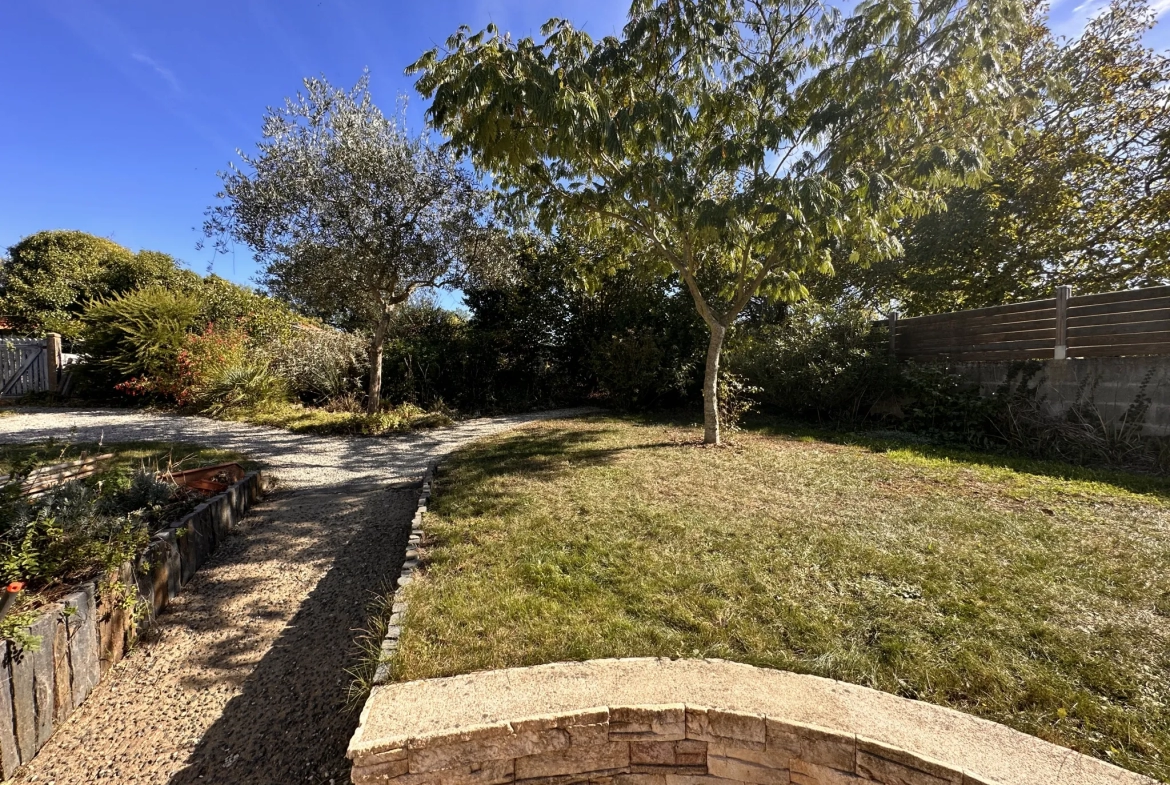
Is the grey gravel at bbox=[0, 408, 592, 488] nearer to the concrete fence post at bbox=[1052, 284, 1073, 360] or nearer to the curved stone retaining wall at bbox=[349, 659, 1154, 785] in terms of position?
the curved stone retaining wall at bbox=[349, 659, 1154, 785]

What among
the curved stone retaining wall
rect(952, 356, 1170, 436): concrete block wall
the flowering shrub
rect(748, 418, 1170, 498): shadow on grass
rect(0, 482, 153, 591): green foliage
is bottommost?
the curved stone retaining wall

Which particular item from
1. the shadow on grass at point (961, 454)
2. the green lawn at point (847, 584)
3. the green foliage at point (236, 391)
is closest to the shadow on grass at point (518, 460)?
the green lawn at point (847, 584)

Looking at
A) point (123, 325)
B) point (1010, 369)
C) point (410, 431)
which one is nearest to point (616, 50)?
point (410, 431)

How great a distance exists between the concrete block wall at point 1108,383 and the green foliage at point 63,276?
18.7 meters

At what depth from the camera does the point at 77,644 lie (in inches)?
82.8

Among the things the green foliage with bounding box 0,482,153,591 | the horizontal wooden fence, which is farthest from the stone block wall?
the horizontal wooden fence

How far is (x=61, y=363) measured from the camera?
1034 centimetres

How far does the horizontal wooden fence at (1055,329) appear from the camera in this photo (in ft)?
17.6

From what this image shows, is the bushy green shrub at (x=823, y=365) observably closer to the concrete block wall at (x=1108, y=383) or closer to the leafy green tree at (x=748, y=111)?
the concrete block wall at (x=1108, y=383)

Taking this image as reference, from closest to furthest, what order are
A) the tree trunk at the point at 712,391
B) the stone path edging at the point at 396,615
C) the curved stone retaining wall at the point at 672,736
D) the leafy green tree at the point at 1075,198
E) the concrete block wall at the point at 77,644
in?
the curved stone retaining wall at the point at 672,736 → the concrete block wall at the point at 77,644 → the stone path edging at the point at 396,615 → the tree trunk at the point at 712,391 → the leafy green tree at the point at 1075,198

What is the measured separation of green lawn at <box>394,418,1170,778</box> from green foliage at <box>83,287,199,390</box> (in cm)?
867

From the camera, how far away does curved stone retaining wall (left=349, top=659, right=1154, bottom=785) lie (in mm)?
1522

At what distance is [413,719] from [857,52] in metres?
6.46

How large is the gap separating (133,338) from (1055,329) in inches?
603
